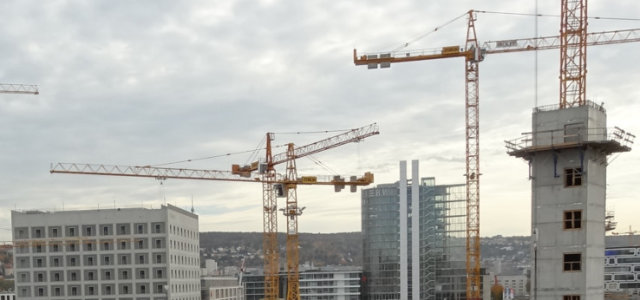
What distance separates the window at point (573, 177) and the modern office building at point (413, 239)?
483 feet

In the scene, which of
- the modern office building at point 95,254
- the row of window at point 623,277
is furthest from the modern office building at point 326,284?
the modern office building at point 95,254

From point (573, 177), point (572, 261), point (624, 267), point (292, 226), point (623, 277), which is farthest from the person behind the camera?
point (624, 267)

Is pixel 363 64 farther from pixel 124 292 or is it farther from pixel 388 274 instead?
pixel 388 274

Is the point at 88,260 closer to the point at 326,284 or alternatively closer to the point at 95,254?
the point at 95,254

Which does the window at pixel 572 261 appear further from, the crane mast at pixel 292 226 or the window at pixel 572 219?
the crane mast at pixel 292 226

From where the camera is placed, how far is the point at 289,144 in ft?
404

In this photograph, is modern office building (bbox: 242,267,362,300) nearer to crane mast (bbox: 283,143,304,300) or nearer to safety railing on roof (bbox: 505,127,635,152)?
crane mast (bbox: 283,143,304,300)

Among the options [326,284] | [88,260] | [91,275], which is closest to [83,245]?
[88,260]

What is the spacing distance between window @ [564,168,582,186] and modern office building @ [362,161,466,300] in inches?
5793

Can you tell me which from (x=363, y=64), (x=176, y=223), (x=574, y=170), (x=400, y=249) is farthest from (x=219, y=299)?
(x=574, y=170)

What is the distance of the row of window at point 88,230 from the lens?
122438 mm

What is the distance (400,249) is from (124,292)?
83.4 m

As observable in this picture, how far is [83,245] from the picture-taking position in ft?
403

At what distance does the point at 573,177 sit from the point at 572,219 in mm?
2060
